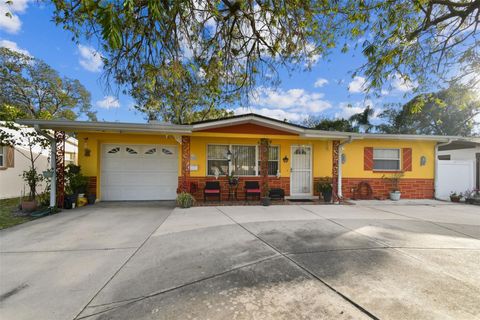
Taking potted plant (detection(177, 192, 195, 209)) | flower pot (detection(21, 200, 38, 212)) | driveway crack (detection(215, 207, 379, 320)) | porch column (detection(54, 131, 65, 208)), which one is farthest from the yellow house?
Answer: driveway crack (detection(215, 207, 379, 320))

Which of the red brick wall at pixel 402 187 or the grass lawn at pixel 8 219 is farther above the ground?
the red brick wall at pixel 402 187

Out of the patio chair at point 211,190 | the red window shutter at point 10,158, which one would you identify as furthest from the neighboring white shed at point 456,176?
the red window shutter at point 10,158

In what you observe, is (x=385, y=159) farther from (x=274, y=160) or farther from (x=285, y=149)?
(x=274, y=160)

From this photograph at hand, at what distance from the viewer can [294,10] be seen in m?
4.16

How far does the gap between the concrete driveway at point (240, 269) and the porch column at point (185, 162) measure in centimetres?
218

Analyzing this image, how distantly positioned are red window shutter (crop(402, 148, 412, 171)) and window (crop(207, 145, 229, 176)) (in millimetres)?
7347

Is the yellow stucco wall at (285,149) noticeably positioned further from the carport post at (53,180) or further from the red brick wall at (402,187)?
the carport post at (53,180)

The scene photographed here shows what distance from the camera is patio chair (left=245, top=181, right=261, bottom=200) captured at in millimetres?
8203

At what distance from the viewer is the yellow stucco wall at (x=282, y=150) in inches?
332

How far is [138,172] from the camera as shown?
827 cm

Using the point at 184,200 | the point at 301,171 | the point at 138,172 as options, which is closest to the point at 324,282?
the point at 184,200

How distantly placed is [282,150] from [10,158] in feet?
35.9

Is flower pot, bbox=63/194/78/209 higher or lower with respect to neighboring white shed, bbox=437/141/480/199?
lower

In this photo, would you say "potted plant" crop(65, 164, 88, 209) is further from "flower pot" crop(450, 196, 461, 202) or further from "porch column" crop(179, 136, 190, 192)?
"flower pot" crop(450, 196, 461, 202)
